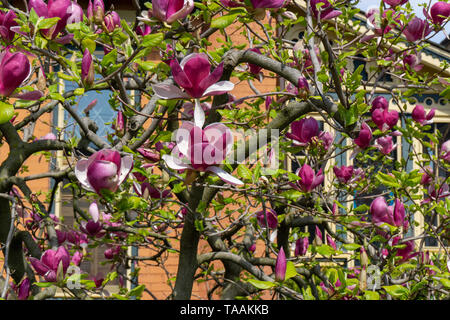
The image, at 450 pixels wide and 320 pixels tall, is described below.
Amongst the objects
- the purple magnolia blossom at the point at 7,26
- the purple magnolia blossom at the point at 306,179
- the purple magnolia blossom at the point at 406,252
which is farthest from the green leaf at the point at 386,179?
the purple magnolia blossom at the point at 7,26

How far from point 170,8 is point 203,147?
1.86 feet

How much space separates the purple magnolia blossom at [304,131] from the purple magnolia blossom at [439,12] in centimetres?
91

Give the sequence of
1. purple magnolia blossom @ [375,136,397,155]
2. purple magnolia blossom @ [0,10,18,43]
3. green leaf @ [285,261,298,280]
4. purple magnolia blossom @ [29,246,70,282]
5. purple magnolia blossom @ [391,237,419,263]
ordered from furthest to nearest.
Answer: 1. purple magnolia blossom @ [375,136,397,155]
2. purple magnolia blossom @ [391,237,419,263]
3. purple magnolia blossom @ [29,246,70,282]
4. purple magnolia blossom @ [0,10,18,43]
5. green leaf @ [285,261,298,280]

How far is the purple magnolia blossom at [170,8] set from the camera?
5.15ft

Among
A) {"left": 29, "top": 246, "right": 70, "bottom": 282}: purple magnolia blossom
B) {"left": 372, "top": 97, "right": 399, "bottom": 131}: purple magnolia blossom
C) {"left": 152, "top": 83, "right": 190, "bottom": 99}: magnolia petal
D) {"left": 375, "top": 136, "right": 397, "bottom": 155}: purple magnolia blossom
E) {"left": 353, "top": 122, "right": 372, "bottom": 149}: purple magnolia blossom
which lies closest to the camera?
{"left": 152, "top": 83, "right": 190, "bottom": 99}: magnolia petal

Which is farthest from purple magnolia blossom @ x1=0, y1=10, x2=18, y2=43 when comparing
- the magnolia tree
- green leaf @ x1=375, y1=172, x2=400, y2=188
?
green leaf @ x1=375, y1=172, x2=400, y2=188

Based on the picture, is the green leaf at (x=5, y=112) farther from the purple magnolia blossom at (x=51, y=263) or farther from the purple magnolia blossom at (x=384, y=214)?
the purple magnolia blossom at (x=384, y=214)

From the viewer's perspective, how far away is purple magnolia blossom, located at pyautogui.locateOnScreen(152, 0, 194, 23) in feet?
5.15

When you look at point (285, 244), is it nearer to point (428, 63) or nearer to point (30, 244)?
point (30, 244)

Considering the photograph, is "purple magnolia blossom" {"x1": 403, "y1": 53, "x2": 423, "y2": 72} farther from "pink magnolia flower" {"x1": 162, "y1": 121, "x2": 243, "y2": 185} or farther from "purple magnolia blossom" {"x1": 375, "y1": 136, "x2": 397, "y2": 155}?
"pink magnolia flower" {"x1": 162, "y1": 121, "x2": 243, "y2": 185}

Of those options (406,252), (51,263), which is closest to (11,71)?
(51,263)

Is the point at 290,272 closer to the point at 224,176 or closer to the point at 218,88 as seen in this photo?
the point at 224,176

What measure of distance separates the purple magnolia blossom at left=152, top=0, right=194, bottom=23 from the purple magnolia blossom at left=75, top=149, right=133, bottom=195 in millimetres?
498

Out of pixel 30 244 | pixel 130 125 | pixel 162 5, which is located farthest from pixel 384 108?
pixel 30 244
